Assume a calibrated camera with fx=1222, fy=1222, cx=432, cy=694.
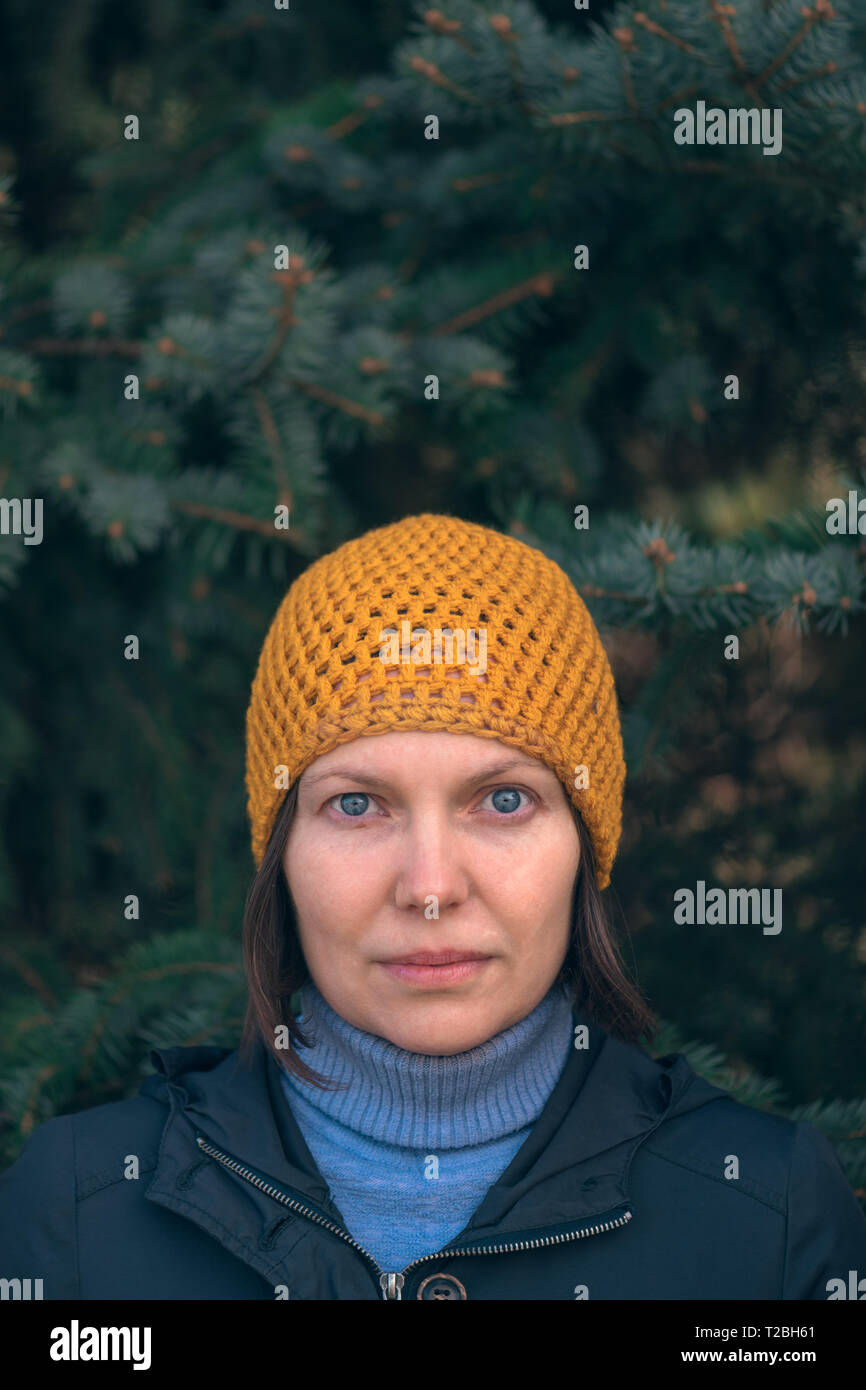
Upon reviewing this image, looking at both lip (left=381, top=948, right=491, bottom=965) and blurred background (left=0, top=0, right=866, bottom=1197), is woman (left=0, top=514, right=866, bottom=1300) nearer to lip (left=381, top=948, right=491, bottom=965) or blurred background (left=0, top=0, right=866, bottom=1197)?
lip (left=381, top=948, right=491, bottom=965)

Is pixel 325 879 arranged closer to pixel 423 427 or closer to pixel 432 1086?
pixel 432 1086

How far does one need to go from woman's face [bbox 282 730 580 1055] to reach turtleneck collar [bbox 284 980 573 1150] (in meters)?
0.03

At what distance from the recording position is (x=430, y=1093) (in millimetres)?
1556

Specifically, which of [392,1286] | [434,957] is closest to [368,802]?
[434,957]

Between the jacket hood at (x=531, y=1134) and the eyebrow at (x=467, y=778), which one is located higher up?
the eyebrow at (x=467, y=778)

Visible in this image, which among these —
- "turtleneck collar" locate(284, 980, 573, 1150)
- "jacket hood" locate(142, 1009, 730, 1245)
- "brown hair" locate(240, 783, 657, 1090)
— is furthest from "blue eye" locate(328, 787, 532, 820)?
"jacket hood" locate(142, 1009, 730, 1245)

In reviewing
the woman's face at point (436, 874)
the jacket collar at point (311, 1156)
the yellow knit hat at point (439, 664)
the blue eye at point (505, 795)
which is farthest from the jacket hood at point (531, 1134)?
the blue eye at point (505, 795)

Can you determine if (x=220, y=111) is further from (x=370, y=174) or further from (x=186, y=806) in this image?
(x=186, y=806)

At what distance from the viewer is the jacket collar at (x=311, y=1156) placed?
1482 millimetres

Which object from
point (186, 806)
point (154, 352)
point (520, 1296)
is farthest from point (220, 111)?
point (520, 1296)

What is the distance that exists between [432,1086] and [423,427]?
1243mm

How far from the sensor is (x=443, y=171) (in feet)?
7.00

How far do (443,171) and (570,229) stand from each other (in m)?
0.25

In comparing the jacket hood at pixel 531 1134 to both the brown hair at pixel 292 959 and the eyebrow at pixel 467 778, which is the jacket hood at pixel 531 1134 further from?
the eyebrow at pixel 467 778
